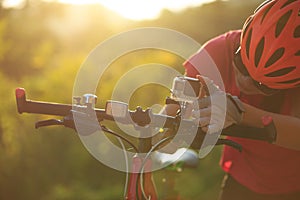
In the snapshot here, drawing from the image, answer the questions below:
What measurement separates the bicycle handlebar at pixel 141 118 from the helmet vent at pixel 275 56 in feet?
1.60

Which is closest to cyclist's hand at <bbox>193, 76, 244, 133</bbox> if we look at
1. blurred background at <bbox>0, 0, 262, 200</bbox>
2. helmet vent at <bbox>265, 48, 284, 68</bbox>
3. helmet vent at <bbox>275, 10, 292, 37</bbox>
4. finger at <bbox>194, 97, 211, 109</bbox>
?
finger at <bbox>194, 97, 211, 109</bbox>

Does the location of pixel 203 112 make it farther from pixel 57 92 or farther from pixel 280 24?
pixel 57 92

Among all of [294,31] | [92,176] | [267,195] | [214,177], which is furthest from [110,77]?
[294,31]

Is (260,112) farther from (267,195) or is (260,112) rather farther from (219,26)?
(219,26)

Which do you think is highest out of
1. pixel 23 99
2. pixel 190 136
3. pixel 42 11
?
pixel 42 11

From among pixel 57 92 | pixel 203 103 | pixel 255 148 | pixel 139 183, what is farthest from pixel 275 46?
pixel 57 92

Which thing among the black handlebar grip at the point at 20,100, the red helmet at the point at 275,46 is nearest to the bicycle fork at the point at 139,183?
the black handlebar grip at the point at 20,100

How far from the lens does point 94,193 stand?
6594 millimetres

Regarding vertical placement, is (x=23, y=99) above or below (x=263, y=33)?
below

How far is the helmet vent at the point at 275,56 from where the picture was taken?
2.84 meters

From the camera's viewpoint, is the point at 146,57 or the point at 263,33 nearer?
the point at 263,33

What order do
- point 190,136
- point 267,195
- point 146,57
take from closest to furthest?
point 190,136, point 267,195, point 146,57

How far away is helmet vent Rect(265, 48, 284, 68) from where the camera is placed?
9.30 ft

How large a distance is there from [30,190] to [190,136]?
443cm
